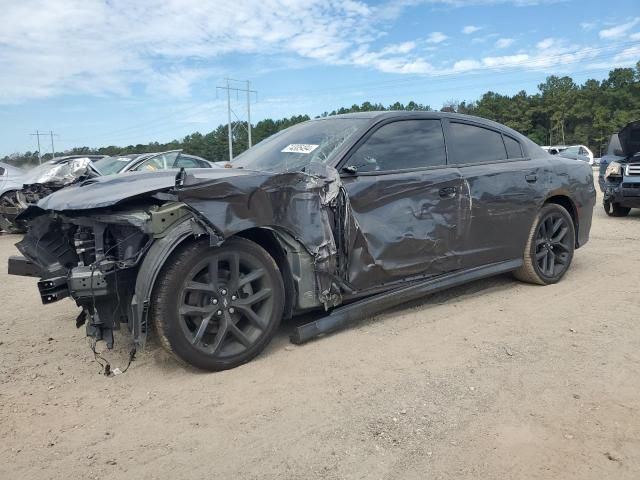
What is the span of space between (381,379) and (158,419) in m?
1.33

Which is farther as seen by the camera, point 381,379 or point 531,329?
point 531,329

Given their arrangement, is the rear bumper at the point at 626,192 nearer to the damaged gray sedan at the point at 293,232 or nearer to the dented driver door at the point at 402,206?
the damaged gray sedan at the point at 293,232

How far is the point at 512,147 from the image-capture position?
504 cm

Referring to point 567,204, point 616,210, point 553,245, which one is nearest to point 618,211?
point 616,210

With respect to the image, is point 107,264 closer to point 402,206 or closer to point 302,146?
point 302,146

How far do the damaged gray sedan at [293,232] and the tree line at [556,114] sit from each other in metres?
52.0

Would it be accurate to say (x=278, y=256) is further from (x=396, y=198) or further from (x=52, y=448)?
(x=52, y=448)

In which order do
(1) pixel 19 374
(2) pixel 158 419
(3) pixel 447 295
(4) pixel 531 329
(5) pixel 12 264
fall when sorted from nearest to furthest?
(2) pixel 158 419, (1) pixel 19 374, (5) pixel 12 264, (4) pixel 531 329, (3) pixel 447 295

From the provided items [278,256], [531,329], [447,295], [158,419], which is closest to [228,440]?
[158,419]

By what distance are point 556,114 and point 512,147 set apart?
209 ft

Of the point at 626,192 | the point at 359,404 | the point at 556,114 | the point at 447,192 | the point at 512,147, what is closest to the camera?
the point at 359,404

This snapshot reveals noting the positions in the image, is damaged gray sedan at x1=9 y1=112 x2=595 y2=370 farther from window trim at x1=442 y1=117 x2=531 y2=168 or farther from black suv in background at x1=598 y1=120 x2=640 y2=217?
black suv in background at x1=598 y1=120 x2=640 y2=217

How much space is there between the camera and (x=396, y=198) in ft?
13.0

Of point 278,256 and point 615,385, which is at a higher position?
point 278,256
